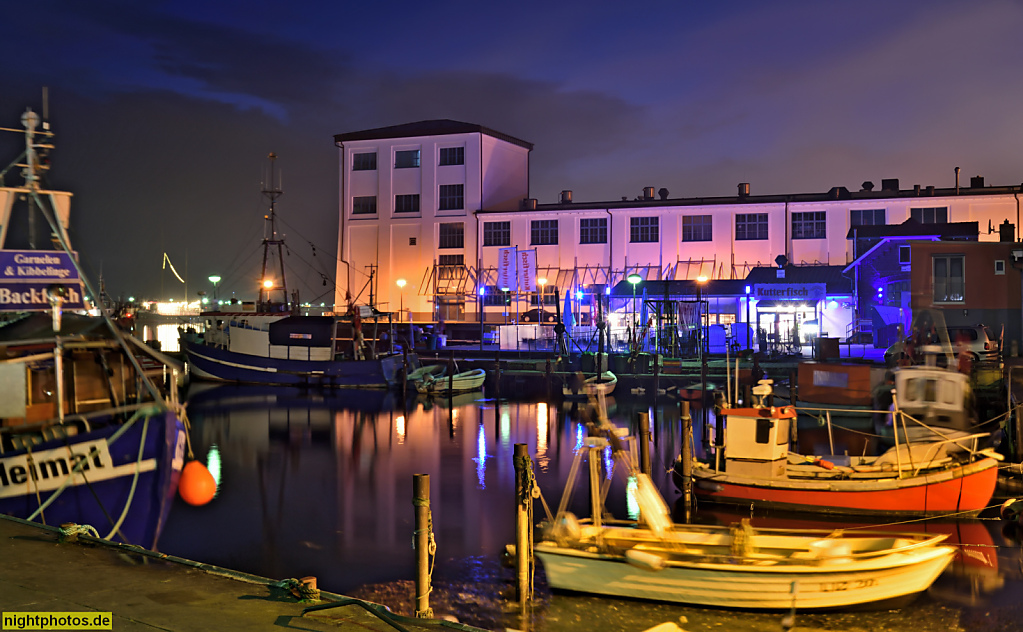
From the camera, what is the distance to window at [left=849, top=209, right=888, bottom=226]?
56625 mm

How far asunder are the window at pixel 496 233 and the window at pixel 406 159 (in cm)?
881

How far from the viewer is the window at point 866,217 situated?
2229 inches

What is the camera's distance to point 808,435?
2994cm

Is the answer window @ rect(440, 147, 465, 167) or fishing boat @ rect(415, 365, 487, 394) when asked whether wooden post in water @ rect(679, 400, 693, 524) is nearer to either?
fishing boat @ rect(415, 365, 487, 394)

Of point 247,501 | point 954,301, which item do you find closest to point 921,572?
point 247,501

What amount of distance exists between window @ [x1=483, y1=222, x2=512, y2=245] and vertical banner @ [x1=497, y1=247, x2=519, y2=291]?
170 inches

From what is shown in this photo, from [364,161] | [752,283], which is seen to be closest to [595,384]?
[752,283]

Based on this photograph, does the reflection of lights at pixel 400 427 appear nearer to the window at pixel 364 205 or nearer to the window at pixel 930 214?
the window at pixel 364 205

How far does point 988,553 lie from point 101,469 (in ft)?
53.6

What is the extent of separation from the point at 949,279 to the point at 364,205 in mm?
46023

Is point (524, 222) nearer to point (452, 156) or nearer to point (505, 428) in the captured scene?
point (452, 156)

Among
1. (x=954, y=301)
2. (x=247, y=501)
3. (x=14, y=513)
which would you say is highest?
(x=954, y=301)

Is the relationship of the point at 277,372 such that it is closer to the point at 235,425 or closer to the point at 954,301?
the point at 235,425

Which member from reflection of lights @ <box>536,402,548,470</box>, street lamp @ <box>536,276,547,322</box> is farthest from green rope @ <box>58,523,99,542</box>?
street lamp @ <box>536,276,547,322</box>
